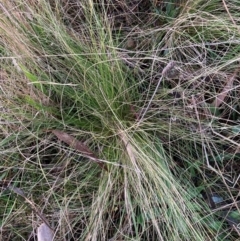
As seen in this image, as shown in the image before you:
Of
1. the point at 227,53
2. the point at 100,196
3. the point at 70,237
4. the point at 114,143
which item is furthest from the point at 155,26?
the point at 70,237

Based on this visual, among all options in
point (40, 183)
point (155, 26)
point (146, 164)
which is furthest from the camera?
point (155, 26)

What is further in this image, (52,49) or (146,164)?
(52,49)

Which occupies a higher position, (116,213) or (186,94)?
(186,94)

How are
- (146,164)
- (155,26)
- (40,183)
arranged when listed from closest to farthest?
(146,164), (40,183), (155,26)

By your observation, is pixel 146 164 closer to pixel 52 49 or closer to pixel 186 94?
pixel 186 94
